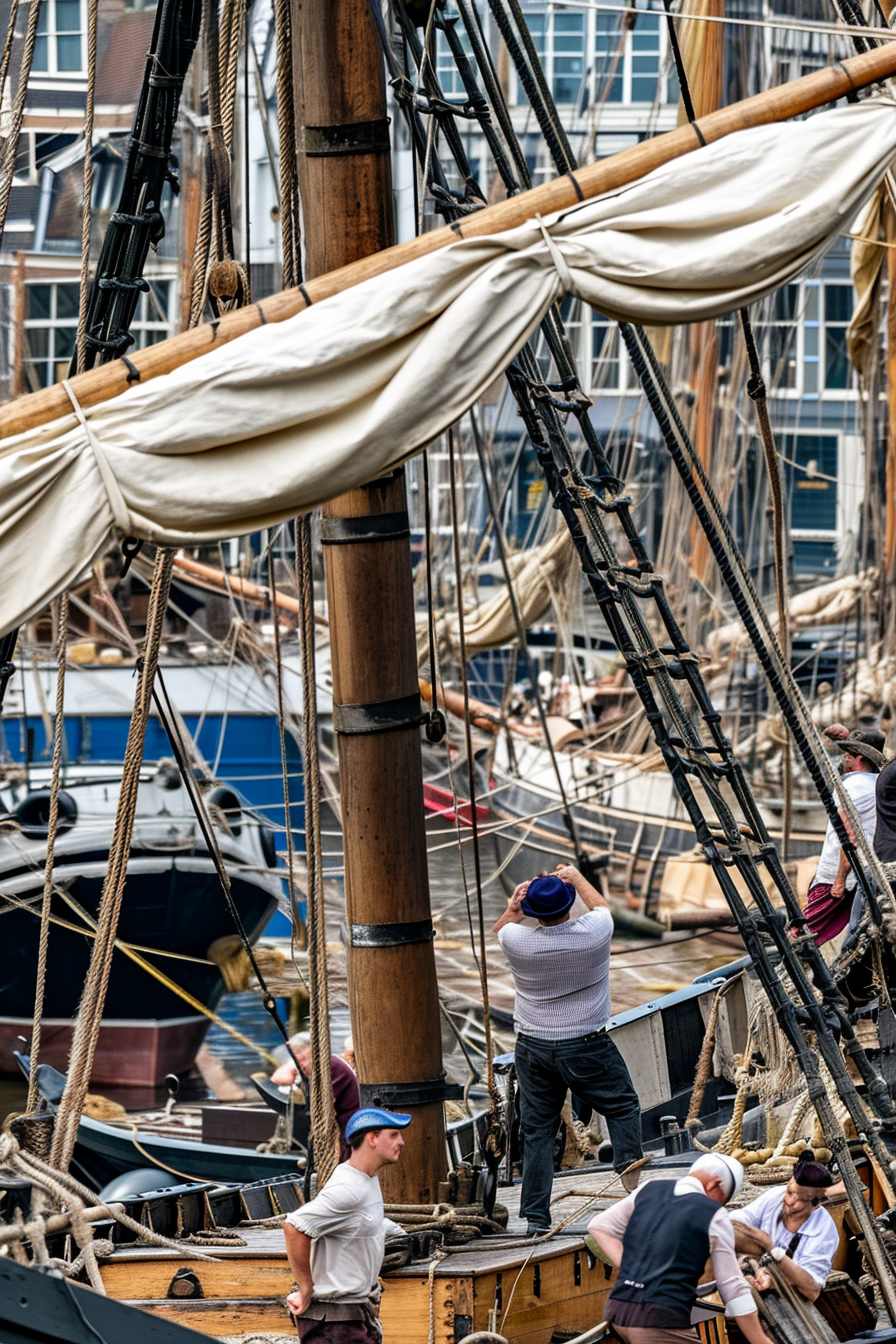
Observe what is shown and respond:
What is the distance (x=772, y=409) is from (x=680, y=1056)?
722 inches

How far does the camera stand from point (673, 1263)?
5.20m

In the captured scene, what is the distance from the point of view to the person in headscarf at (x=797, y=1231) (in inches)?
240

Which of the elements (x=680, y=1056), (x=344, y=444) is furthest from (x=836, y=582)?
(x=344, y=444)

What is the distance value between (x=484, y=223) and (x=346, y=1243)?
2983 millimetres

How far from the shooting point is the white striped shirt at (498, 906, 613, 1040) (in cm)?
646

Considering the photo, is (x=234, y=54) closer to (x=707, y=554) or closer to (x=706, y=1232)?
(x=706, y=1232)

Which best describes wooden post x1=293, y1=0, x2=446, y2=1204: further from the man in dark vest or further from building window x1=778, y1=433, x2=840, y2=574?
building window x1=778, y1=433, x2=840, y2=574

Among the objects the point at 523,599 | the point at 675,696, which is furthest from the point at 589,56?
the point at 675,696

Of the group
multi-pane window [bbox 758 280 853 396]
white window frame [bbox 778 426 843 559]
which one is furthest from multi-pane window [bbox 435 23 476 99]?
white window frame [bbox 778 426 843 559]

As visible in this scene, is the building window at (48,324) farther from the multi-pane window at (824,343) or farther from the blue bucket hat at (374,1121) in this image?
the blue bucket hat at (374,1121)

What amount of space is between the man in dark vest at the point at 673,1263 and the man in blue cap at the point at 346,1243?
79 cm

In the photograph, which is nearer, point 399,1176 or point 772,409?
point 399,1176

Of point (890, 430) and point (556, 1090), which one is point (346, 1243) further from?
point (890, 430)

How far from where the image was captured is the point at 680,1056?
9906mm
